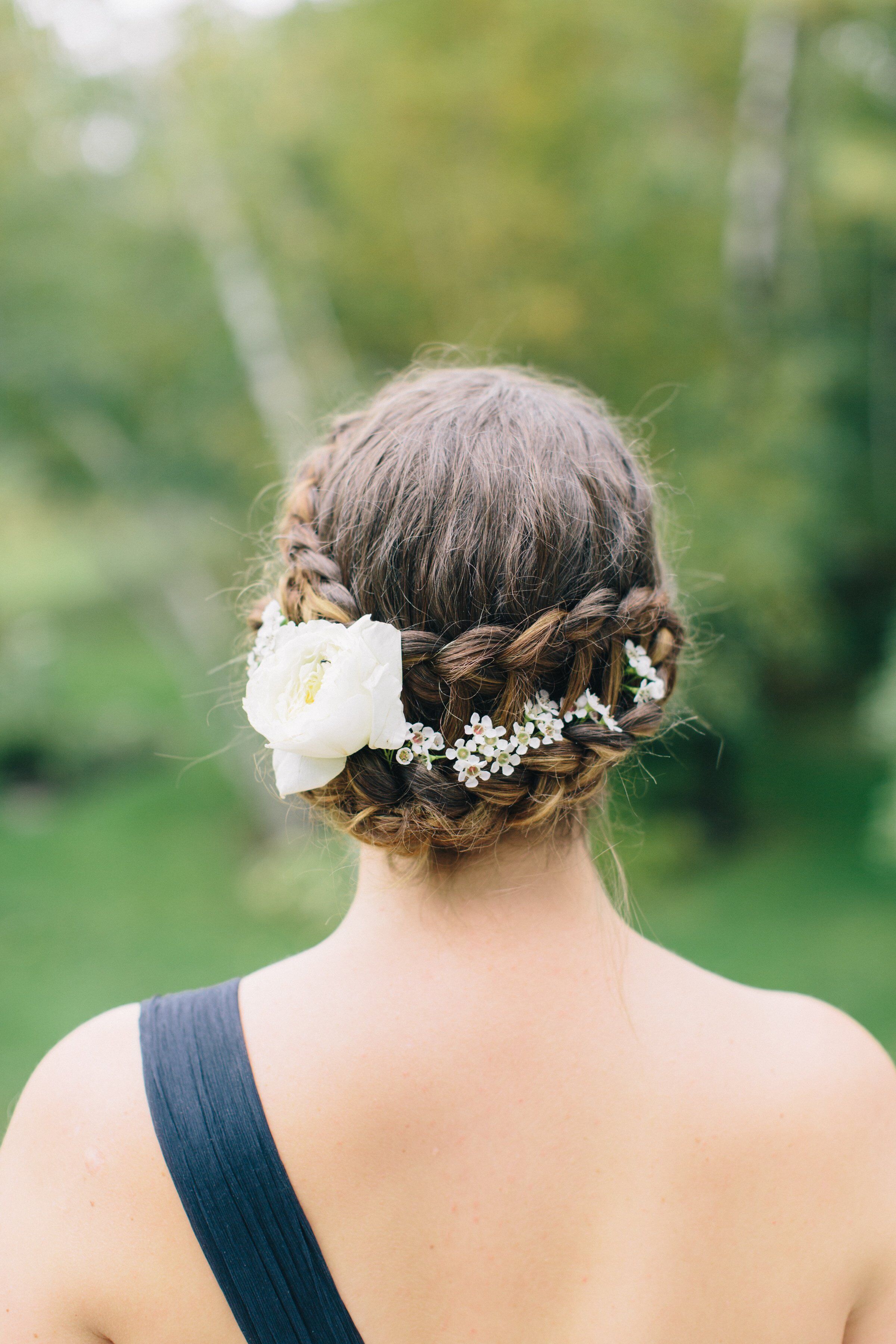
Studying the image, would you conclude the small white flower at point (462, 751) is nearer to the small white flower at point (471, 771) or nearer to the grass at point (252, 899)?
the small white flower at point (471, 771)

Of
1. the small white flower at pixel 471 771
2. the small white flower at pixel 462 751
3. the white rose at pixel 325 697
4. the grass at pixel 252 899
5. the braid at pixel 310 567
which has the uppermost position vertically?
the braid at pixel 310 567

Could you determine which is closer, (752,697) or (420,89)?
(420,89)

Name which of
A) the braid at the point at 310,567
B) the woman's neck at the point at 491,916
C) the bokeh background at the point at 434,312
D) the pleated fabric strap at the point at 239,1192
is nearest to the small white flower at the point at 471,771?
the woman's neck at the point at 491,916

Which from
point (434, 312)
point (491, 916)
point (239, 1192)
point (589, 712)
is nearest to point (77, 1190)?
point (239, 1192)

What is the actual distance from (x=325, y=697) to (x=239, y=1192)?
542 millimetres

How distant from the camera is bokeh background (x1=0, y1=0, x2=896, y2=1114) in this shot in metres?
5.94

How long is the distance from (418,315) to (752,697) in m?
4.46

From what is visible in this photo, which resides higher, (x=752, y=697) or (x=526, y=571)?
(x=526, y=571)

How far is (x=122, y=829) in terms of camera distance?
838 cm

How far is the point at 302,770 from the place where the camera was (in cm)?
111

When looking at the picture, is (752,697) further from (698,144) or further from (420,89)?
(420,89)

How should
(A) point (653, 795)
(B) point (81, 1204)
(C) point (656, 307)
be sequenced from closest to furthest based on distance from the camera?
1. (B) point (81, 1204)
2. (C) point (656, 307)
3. (A) point (653, 795)

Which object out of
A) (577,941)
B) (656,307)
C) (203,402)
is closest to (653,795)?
(656,307)

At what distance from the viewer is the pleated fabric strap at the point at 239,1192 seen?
3.27 feet
